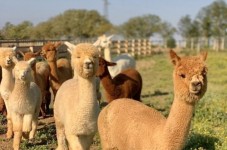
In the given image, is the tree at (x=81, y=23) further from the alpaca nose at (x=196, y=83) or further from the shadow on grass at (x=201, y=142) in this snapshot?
the alpaca nose at (x=196, y=83)

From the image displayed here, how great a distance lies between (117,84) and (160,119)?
17.5ft

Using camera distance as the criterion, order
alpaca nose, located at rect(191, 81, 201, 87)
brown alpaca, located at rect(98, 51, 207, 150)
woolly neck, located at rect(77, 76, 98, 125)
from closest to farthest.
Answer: alpaca nose, located at rect(191, 81, 201, 87) → brown alpaca, located at rect(98, 51, 207, 150) → woolly neck, located at rect(77, 76, 98, 125)

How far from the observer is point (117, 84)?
10102mm

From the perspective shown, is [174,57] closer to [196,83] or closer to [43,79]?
[196,83]

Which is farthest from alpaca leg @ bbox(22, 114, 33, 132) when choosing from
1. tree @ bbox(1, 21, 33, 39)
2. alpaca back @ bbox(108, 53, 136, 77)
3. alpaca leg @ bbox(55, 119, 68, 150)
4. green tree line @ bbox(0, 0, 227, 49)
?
green tree line @ bbox(0, 0, 227, 49)

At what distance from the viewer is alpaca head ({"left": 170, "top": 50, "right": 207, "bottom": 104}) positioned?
3891 mm

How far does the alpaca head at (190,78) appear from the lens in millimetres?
3891

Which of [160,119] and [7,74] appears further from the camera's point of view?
[7,74]

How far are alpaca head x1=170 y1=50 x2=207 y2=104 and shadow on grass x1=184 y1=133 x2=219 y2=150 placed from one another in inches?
123

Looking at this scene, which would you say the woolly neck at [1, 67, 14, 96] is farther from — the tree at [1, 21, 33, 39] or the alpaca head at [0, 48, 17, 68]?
the tree at [1, 21, 33, 39]

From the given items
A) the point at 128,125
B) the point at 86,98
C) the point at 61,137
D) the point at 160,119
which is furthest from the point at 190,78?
the point at 61,137

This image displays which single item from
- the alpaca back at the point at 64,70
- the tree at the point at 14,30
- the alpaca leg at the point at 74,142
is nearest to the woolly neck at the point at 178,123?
the alpaca leg at the point at 74,142

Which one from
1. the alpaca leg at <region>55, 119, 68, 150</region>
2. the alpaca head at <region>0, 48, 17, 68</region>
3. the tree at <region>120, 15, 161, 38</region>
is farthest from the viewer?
the tree at <region>120, 15, 161, 38</region>

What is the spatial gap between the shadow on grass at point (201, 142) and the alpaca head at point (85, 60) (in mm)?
2518
